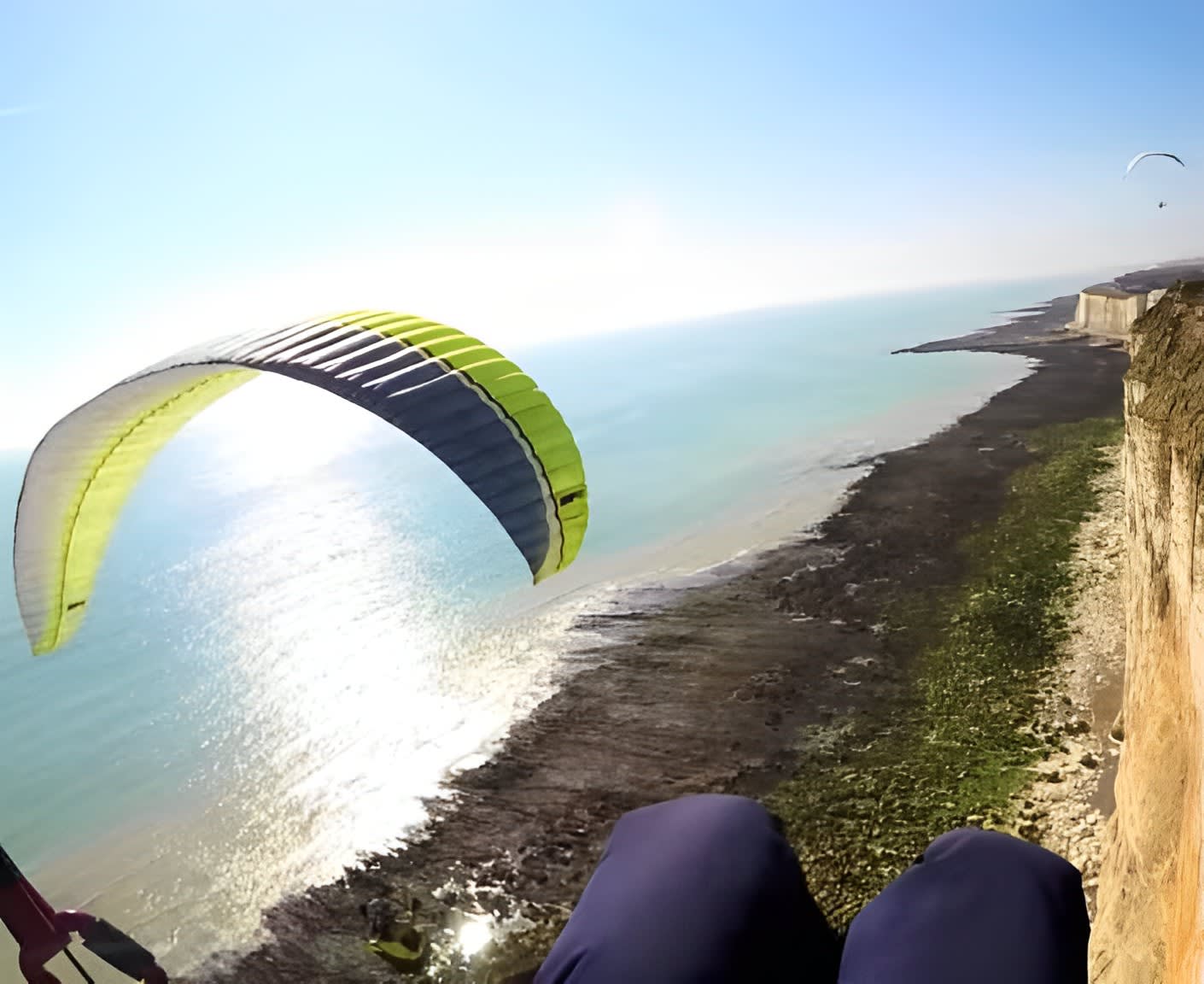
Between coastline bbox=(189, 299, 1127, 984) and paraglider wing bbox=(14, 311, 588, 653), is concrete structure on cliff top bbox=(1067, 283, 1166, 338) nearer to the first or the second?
coastline bbox=(189, 299, 1127, 984)

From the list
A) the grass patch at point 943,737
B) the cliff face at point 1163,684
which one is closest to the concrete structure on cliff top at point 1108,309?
the grass patch at point 943,737

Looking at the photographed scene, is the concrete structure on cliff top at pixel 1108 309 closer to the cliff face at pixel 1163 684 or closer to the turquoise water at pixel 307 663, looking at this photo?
the turquoise water at pixel 307 663

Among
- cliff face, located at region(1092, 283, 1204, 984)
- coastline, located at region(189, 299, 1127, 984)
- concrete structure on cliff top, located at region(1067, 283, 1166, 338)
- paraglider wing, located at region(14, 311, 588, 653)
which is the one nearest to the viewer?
cliff face, located at region(1092, 283, 1204, 984)

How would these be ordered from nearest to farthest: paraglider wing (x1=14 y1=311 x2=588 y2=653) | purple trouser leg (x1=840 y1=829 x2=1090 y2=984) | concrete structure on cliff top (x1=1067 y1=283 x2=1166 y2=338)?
purple trouser leg (x1=840 y1=829 x2=1090 y2=984)
paraglider wing (x1=14 y1=311 x2=588 y2=653)
concrete structure on cliff top (x1=1067 y1=283 x2=1166 y2=338)

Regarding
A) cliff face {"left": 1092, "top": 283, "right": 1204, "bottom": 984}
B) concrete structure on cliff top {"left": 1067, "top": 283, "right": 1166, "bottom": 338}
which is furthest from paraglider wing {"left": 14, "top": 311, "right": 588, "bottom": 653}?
concrete structure on cliff top {"left": 1067, "top": 283, "right": 1166, "bottom": 338}

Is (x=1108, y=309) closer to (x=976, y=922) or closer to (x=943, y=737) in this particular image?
(x=943, y=737)

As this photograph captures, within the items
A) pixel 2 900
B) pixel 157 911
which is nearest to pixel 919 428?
pixel 157 911

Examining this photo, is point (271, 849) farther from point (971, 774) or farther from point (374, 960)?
point (971, 774)
